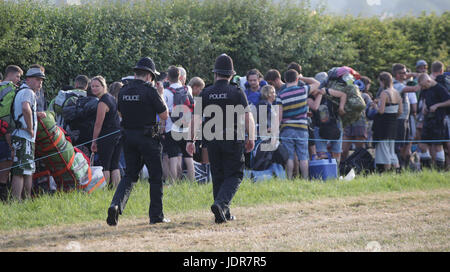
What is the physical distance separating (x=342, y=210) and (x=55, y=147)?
14.9ft

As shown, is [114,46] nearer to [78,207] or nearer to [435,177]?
[78,207]

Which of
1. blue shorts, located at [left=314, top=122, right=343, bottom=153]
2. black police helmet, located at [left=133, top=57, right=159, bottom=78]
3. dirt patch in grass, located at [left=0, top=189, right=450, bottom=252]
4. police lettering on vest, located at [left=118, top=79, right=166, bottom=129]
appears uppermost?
black police helmet, located at [left=133, top=57, right=159, bottom=78]

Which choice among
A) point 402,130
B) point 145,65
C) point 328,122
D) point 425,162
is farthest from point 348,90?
point 145,65

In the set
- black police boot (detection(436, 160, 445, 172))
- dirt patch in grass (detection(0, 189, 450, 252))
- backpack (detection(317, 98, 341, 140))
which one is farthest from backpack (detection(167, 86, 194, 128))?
black police boot (detection(436, 160, 445, 172))

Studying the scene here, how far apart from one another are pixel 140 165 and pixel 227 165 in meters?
1.14

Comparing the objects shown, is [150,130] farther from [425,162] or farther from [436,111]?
[425,162]

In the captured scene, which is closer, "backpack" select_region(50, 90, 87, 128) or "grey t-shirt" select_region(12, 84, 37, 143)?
"grey t-shirt" select_region(12, 84, 37, 143)

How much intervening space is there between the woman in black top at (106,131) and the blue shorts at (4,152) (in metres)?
1.32

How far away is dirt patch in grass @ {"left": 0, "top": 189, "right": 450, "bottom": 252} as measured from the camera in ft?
22.6

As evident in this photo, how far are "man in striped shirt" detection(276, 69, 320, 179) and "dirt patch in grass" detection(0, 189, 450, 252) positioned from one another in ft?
6.94

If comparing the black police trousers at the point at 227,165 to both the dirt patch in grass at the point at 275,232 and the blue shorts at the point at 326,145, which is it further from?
the blue shorts at the point at 326,145

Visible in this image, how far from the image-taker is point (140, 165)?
823cm

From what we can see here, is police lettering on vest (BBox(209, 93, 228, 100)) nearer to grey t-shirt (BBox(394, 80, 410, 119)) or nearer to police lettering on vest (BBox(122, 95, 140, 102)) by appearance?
police lettering on vest (BBox(122, 95, 140, 102))
